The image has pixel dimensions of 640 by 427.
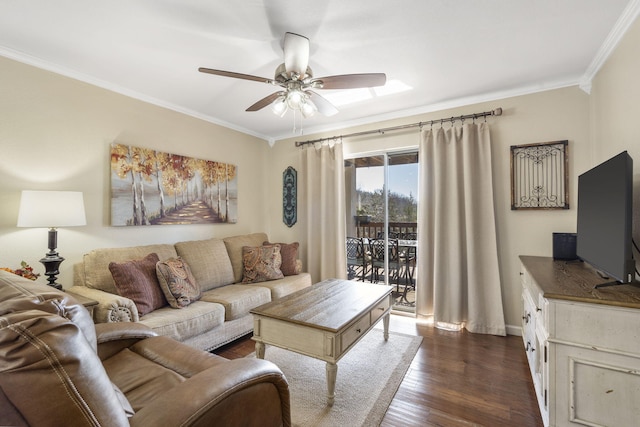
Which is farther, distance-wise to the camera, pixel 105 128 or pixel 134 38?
pixel 105 128

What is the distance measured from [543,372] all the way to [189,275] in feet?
9.17

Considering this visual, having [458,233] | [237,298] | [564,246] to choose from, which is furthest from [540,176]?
[237,298]

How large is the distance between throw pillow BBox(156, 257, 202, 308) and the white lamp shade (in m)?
0.73

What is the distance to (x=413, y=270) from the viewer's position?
12.6 feet

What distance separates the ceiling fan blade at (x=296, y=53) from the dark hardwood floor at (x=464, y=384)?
235cm

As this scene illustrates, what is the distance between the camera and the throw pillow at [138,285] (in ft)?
7.81

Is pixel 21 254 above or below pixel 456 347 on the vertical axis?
above

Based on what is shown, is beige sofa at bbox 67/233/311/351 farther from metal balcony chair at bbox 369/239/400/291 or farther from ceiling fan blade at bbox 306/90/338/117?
ceiling fan blade at bbox 306/90/338/117

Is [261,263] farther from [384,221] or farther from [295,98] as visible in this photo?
[295,98]

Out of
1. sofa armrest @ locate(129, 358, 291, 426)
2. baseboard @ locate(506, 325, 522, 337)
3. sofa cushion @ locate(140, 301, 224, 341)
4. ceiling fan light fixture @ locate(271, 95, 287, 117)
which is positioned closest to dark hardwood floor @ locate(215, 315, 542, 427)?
baseboard @ locate(506, 325, 522, 337)

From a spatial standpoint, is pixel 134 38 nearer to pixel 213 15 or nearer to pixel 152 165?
pixel 213 15

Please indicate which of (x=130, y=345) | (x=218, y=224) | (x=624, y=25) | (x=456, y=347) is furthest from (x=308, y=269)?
(x=624, y=25)

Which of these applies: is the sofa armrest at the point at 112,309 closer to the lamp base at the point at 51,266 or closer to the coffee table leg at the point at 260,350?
the lamp base at the point at 51,266

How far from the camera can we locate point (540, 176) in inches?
116
